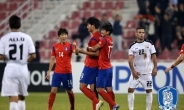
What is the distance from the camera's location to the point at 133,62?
15.1 meters

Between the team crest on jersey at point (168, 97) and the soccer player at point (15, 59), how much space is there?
10.8 feet

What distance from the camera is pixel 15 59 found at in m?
12.0

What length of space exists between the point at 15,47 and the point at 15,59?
0.24 meters

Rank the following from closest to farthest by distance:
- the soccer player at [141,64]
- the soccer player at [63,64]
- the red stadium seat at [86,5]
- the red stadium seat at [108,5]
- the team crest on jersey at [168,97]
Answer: the team crest on jersey at [168,97] → the soccer player at [141,64] → the soccer player at [63,64] → the red stadium seat at [108,5] → the red stadium seat at [86,5]

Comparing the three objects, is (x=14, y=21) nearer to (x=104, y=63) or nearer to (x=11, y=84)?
(x=11, y=84)

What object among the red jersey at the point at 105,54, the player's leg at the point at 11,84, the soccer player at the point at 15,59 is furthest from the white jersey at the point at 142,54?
the player's leg at the point at 11,84

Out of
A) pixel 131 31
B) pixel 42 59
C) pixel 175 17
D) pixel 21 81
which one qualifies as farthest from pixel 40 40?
pixel 21 81

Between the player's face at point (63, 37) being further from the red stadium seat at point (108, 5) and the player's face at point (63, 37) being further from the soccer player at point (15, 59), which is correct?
the red stadium seat at point (108, 5)

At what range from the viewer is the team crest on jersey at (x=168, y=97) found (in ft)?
44.5

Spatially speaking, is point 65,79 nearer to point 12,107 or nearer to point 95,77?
point 95,77

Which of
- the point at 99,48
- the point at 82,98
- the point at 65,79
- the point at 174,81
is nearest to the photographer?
the point at 99,48

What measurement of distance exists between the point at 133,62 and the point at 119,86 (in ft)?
27.1

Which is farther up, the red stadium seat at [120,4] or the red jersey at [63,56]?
the red stadium seat at [120,4]

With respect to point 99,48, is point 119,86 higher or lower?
lower
